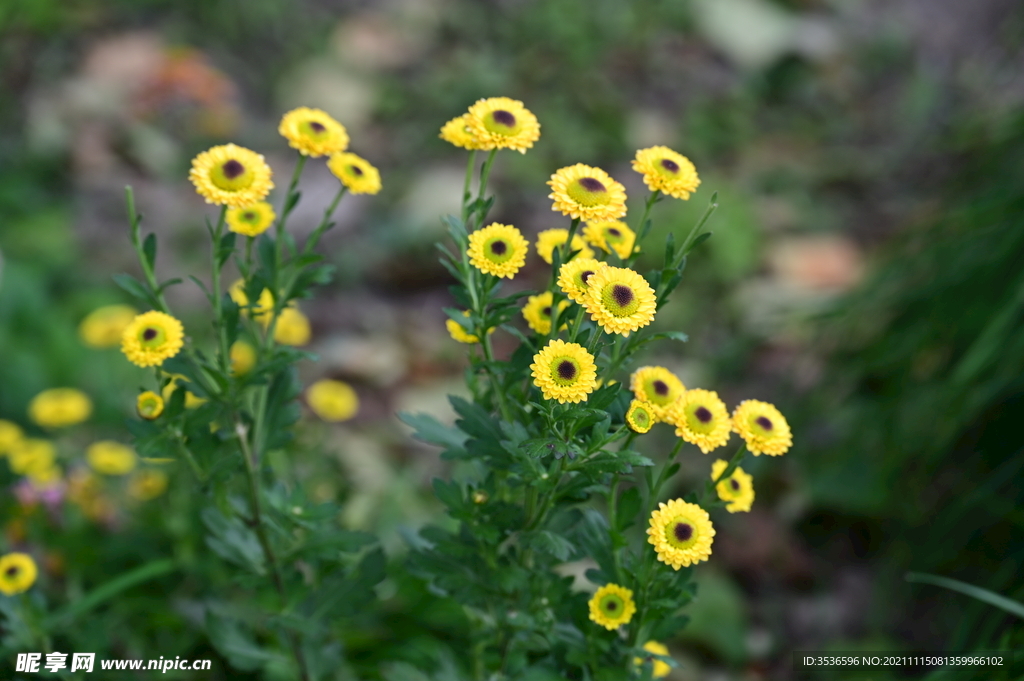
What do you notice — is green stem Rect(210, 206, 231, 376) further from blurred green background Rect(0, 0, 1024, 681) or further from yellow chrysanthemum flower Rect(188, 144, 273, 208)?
blurred green background Rect(0, 0, 1024, 681)

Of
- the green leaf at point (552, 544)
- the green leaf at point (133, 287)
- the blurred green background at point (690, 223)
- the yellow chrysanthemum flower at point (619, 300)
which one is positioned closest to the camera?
the yellow chrysanthemum flower at point (619, 300)

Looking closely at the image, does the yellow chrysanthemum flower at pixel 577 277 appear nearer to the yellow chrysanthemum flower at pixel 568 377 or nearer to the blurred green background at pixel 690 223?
the yellow chrysanthemum flower at pixel 568 377

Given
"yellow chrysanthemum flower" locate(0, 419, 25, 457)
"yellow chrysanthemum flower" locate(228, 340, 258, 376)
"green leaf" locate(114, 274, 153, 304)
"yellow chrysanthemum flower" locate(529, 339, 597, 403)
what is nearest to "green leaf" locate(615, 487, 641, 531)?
"yellow chrysanthemum flower" locate(529, 339, 597, 403)

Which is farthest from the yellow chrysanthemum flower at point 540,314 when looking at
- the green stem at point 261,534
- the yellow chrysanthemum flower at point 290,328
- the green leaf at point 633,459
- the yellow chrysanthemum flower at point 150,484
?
the yellow chrysanthemum flower at point 150,484

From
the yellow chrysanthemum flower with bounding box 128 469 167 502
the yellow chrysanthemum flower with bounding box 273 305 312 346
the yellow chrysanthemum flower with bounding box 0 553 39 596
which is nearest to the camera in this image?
the yellow chrysanthemum flower with bounding box 0 553 39 596

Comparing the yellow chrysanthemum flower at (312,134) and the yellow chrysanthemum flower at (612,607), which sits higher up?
the yellow chrysanthemum flower at (312,134)

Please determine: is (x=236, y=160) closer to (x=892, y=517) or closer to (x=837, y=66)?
(x=892, y=517)
